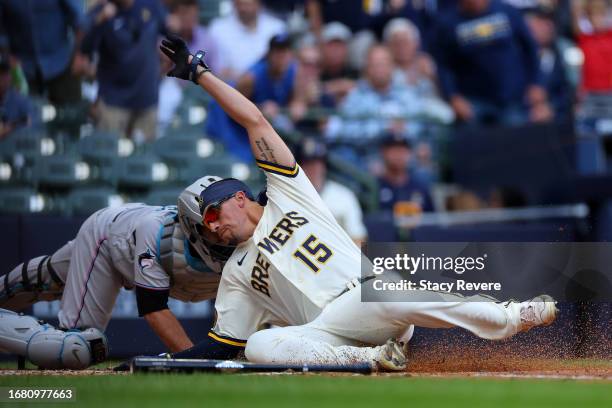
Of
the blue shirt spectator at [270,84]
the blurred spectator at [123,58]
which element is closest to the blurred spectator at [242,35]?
the blue shirt spectator at [270,84]

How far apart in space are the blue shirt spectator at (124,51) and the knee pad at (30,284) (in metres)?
3.79

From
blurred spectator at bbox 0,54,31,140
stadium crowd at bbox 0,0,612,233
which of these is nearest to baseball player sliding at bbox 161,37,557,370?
stadium crowd at bbox 0,0,612,233

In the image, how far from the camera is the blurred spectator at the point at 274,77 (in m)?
11.2

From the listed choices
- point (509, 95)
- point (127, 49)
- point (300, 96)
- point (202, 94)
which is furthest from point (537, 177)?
point (127, 49)

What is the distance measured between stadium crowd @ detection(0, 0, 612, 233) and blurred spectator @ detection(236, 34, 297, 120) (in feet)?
0.05

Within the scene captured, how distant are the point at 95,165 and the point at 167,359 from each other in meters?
5.24

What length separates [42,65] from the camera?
10625 mm

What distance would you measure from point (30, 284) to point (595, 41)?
25.4ft

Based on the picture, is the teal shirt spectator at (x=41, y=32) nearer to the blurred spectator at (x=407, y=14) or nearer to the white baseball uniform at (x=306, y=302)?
the blurred spectator at (x=407, y=14)

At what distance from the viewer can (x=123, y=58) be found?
10688 millimetres

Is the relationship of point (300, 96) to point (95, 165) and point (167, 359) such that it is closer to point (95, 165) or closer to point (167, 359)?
point (95, 165)

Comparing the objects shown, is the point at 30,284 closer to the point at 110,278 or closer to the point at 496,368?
the point at 110,278

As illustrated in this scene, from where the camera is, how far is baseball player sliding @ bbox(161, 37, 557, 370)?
18.4 ft

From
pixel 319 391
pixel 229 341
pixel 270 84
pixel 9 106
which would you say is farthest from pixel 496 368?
pixel 9 106
